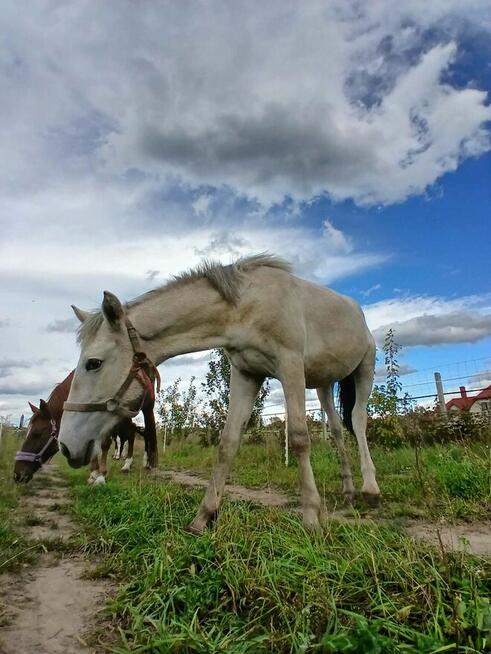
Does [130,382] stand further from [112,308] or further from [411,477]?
[411,477]

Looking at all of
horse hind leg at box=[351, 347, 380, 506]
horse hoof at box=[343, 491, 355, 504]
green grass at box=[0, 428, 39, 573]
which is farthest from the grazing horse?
horse hind leg at box=[351, 347, 380, 506]

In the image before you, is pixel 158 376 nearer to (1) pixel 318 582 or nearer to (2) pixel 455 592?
(1) pixel 318 582

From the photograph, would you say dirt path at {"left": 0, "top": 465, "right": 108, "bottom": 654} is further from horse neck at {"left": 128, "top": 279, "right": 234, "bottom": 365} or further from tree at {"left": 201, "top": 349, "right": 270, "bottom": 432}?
tree at {"left": 201, "top": 349, "right": 270, "bottom": 432}

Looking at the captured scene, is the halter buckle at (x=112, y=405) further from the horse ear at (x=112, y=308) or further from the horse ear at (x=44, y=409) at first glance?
the horse ear at (x=44, y=409)

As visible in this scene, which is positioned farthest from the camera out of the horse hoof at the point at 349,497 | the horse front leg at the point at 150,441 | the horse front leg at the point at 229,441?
the horse front leg at the point at 150,441

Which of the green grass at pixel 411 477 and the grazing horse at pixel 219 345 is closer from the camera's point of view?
the grazing horse at pixel 219 345

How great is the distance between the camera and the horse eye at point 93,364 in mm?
3488

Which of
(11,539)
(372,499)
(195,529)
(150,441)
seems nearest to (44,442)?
(150,441)

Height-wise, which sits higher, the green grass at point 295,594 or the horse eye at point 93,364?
the horse eye at point 93,364

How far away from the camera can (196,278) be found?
13.3 ft

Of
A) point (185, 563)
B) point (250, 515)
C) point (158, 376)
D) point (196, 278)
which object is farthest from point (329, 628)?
point (196, 278)

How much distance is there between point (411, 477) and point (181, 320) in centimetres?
368

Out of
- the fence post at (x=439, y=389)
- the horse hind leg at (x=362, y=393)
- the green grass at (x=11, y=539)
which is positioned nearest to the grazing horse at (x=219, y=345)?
the green grass at (x=11, y=539)

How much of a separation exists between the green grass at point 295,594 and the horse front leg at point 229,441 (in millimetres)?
468
